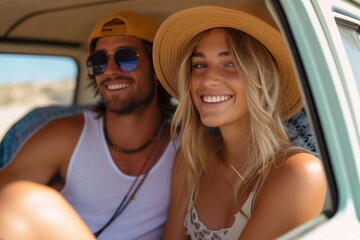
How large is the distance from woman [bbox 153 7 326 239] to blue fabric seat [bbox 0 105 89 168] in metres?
0.79

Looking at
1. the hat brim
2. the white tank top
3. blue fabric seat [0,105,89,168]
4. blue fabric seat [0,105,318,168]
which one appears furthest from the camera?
blue fabric seat [0,105,89,168]

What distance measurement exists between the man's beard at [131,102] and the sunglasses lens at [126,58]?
126mm

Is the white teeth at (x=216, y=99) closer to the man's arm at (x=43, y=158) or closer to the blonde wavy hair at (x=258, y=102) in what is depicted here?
the blonde wavy hair at (x=258, y=102)

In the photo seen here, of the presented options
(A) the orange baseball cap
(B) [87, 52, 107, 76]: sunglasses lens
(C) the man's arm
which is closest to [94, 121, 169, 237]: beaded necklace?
(C) the man's arm

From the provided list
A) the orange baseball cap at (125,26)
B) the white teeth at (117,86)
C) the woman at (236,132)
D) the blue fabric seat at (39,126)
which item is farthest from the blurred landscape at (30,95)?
the woman at (236,132)

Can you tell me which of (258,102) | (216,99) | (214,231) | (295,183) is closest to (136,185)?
(214,231)

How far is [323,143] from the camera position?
5.17 feet

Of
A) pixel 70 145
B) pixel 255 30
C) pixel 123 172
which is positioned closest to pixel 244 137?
pixel 255 30

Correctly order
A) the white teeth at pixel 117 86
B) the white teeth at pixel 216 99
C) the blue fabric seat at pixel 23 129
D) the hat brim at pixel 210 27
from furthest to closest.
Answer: the blue fabric seat at pixel 23 129 < the white teeth at pixel 117 86 < the white teeth at pixel 216 99 < the hat brim at pixel 210 27

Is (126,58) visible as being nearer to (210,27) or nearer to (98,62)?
(98,62)

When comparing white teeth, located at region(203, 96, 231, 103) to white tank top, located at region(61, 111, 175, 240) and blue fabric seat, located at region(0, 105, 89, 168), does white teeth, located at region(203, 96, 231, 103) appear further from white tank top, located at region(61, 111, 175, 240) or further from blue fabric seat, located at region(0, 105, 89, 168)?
blue fabric seat, located at region(0, 105, 89, 168)

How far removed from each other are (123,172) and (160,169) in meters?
0.17

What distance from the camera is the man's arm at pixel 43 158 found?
8.67ft

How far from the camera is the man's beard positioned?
2720 millimetres
